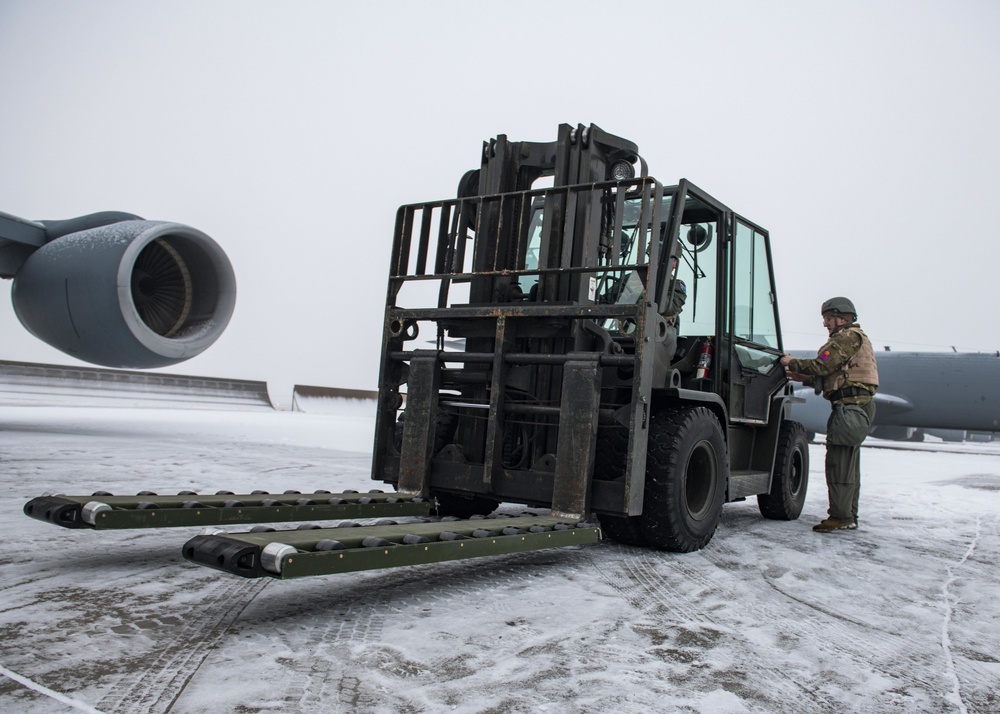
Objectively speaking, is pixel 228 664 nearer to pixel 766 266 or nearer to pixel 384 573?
pixel 384 573

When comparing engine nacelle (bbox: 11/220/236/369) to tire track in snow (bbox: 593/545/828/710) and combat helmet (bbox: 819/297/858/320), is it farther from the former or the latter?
combat helmet (bbox: 819/297/858/320)

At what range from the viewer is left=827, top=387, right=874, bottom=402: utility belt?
18.3ft

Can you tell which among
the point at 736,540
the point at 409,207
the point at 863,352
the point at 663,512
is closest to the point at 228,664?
the point at 663,512

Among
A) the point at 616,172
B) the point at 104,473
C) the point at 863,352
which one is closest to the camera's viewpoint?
the point at 616,172

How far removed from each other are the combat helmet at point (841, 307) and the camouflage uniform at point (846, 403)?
0.10 metres

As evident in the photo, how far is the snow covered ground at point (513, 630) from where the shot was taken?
1.99m

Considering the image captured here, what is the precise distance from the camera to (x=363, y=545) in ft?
8.61

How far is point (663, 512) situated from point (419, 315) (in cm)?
181

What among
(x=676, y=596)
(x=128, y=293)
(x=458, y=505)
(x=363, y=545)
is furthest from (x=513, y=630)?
(x=128, y=293)

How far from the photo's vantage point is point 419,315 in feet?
Result: 14.8

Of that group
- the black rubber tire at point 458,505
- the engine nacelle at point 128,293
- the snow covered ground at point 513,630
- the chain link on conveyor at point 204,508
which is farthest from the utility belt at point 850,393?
the engine nacelle at point 128,293

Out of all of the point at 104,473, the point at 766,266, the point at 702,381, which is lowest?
the point at 104,473

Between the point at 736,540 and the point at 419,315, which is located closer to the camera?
the point at 419,315

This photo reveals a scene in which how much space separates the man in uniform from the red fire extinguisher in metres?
1.04
